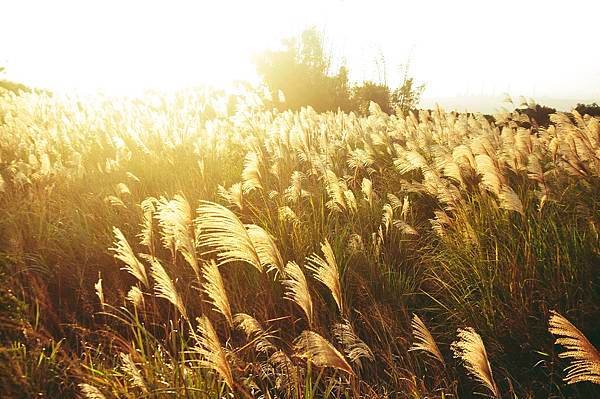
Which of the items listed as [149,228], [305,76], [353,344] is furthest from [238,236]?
[305,76]

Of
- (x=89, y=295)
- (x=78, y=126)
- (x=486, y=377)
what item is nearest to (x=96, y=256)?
(x=89, y=295)

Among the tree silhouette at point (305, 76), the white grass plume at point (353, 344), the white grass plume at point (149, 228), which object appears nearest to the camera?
the white grass plume at point (353, 344)

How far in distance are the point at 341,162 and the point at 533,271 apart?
9.64ft

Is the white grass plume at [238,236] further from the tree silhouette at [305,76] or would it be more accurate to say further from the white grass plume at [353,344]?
the tree silhouette at [305,76]

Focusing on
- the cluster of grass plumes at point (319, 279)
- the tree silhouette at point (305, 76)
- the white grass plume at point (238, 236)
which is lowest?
the cluster of grass plumes at point (319, 279)

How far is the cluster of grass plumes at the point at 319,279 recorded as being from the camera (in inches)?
72.8

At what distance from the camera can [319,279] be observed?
260 cm

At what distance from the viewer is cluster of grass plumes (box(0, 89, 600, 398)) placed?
1850mm

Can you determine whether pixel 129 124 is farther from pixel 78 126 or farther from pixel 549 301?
pixel 549 301

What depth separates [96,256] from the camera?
10.9 feet

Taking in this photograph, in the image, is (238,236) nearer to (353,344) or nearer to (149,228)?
(353,344)

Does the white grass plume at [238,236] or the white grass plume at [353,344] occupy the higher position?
the white grass plume at [238,236]

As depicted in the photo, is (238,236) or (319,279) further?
(319,279)

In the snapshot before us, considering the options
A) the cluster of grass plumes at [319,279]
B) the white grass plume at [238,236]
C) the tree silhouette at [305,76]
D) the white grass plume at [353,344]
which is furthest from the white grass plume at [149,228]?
the tree silhouette at [305,76]
